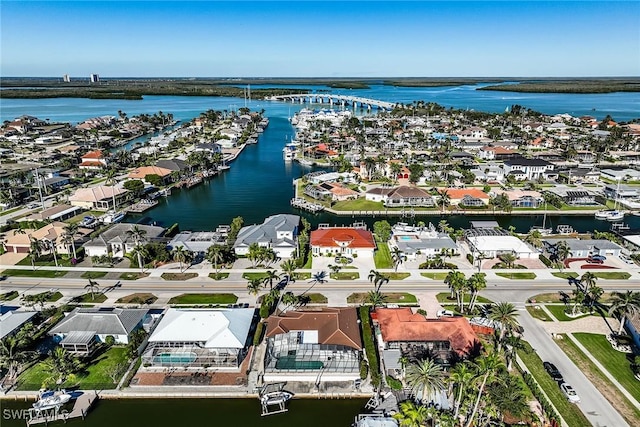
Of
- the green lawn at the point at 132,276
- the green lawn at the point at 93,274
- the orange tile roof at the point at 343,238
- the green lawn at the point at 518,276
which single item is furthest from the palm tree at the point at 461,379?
the green lawn at the point at 93,274

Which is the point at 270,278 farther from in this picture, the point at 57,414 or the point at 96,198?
the point at 96,198

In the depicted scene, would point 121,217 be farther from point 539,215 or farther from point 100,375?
point 539,215

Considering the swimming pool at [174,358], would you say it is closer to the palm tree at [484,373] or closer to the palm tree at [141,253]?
the palm tree at [141,253]

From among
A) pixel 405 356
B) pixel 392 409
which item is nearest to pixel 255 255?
pixel 405 356

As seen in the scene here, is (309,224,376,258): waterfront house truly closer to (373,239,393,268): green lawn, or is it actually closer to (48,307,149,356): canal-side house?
(373,239,393,268): green lawn

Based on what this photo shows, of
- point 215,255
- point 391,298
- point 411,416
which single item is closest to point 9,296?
point 215,255

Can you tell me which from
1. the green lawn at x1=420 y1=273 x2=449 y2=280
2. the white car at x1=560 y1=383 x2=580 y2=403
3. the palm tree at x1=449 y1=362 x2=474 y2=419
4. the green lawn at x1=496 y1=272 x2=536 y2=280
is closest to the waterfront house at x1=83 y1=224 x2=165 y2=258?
the green lawn at x1=420 y1=273 x2=449 y2=280
